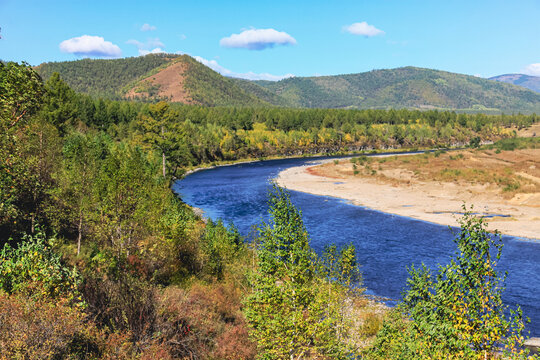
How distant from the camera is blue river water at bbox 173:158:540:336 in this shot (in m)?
44.9

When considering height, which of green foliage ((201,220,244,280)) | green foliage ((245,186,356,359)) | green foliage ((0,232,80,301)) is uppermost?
green foliage ((0,232,80,301))

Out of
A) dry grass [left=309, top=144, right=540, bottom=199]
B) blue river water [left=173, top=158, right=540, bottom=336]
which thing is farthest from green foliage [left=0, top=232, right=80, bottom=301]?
dry grass [left=309, top=144, right=540, bottom=199]

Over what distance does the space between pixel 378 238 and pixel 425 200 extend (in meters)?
37.4

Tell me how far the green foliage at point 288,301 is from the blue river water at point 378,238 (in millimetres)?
2452

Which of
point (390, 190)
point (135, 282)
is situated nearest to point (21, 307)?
point (135, 282)

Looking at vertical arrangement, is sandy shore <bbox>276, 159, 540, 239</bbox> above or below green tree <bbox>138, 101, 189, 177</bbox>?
below

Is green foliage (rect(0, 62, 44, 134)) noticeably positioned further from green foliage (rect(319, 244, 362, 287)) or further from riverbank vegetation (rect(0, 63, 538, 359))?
green foliage (rect(319, 244, 362, 287))

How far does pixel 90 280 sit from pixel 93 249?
11761 mm

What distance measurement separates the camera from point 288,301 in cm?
2012

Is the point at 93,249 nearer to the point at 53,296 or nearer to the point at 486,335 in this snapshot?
the point at 53,296

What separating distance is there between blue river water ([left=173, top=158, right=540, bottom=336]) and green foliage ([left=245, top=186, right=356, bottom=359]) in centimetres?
245

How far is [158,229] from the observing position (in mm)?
37406

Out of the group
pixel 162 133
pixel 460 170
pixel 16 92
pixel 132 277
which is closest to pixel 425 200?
pixel 460 170

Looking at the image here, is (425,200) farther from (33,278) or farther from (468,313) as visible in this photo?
(33,278)
